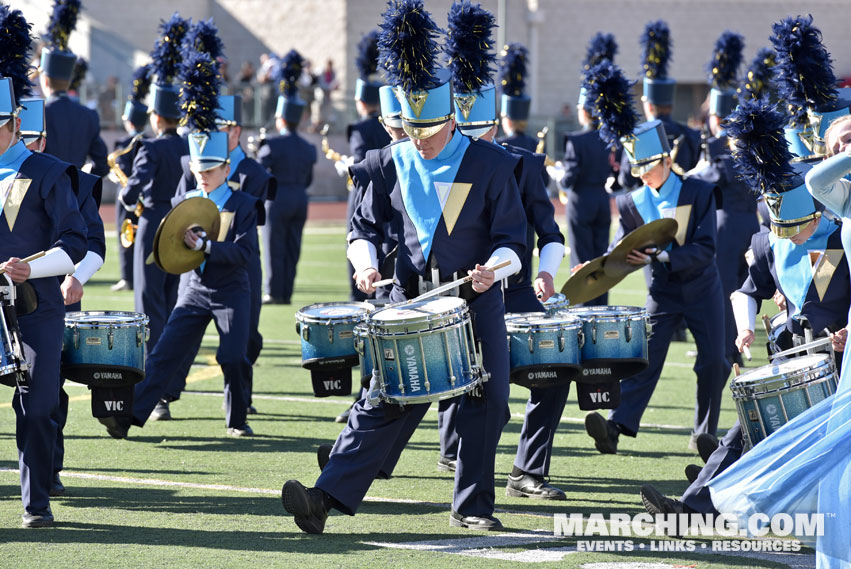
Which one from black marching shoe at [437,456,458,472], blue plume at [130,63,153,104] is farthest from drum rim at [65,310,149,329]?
blue plume at [130,63,153,104]

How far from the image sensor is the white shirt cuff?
607 cm

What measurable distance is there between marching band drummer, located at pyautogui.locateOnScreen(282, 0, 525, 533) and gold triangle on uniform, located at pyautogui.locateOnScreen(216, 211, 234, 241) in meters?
Result: 2.18

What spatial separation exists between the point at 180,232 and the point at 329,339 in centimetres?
125

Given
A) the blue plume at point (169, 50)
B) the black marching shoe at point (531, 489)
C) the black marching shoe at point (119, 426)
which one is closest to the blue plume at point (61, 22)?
the blue plume at point (169, 50)

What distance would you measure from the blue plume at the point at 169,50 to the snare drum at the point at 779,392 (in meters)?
5.88

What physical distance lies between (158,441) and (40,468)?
2127 millimetres

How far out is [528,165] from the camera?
21.7 ft

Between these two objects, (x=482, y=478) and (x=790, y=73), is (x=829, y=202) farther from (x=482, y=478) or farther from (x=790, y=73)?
(x=790, y=73)

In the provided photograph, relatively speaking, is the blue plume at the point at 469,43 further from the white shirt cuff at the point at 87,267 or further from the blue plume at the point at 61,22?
the blue plume at the point at 61,22

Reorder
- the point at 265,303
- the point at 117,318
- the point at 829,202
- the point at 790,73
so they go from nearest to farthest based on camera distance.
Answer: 1. the point at 829,202
2. the point at 117,318
3. the point at 790,73
4. the point at 265,303

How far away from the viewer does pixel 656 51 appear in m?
13.4

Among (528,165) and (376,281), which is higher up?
(528,165)

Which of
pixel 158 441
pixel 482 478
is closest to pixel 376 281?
pixel 482 478

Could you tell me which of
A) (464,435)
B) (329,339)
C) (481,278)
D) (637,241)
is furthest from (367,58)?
(481,278)
